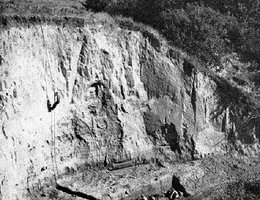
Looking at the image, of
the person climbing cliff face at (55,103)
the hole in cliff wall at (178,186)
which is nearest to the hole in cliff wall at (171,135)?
the hole in cliff wall at (178,186)

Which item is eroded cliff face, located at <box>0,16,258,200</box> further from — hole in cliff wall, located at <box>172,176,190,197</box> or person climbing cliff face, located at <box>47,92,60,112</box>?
hole in cliff wall, located at <box>172,176,190,197</box>

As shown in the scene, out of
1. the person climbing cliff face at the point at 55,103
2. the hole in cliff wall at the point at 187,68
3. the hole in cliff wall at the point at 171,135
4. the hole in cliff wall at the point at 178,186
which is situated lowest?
the hole in cliff wall at the point at 178,186

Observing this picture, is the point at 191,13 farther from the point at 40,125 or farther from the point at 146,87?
the point at 40,125

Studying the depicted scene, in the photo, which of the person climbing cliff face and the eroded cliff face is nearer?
the eroded cliff face

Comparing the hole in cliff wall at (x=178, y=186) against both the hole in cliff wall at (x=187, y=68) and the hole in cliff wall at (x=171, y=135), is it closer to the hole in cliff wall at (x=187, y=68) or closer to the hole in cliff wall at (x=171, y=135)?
the hole in cliff wall at (x=171, y=135)

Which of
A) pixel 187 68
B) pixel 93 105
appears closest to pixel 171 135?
pixel 187 68

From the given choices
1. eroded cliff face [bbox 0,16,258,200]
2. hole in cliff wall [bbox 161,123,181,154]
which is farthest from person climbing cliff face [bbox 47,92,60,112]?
hole in cliff wall [bbox 161,123,181,154]

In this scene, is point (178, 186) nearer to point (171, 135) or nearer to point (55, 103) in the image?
point (171, 135)

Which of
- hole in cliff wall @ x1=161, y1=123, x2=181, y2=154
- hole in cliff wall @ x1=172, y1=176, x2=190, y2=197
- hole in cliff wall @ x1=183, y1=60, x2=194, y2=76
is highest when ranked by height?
hole in cliff wall @ x1=183, y1=60, x2=194, y2=76
